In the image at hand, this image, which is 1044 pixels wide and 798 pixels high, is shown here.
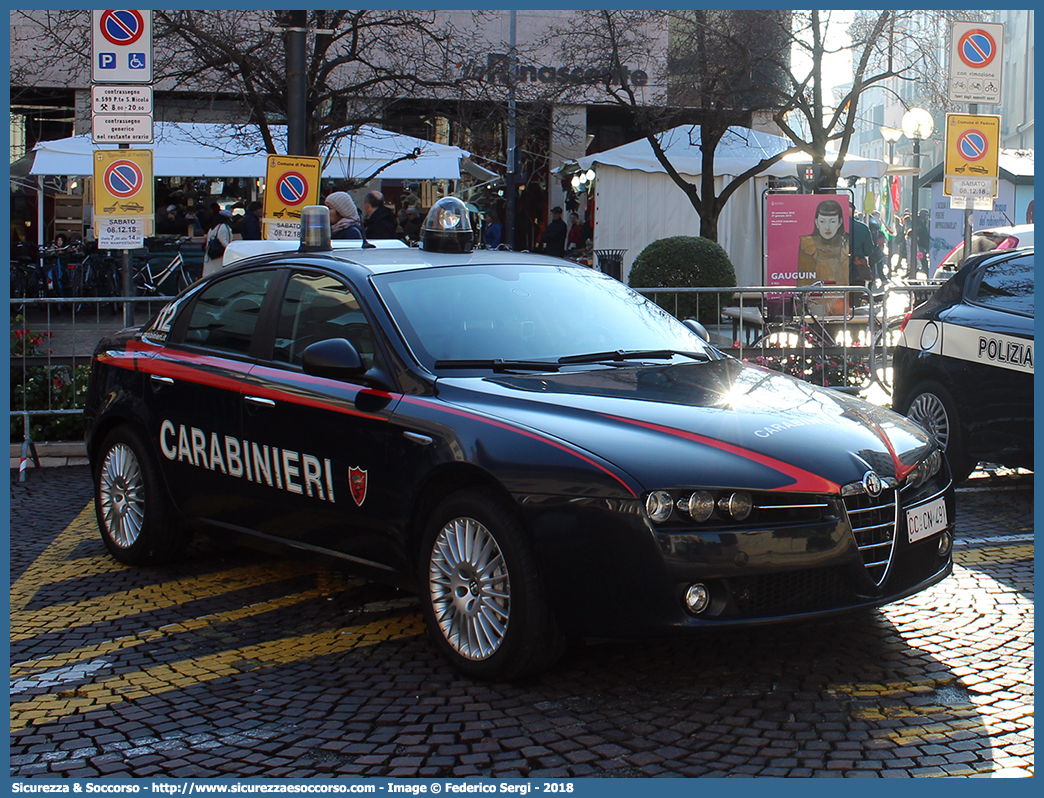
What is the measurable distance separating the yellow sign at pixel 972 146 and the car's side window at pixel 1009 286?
144 inches

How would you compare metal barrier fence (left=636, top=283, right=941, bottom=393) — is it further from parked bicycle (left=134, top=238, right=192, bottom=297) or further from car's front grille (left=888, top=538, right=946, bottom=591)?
parked bicycle (left=134, top=238, right=192, bottom=297)

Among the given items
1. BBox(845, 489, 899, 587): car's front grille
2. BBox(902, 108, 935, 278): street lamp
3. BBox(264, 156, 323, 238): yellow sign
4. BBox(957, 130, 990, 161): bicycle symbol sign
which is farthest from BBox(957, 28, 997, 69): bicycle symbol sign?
BBox(902, 108, 935, 278): street lamp

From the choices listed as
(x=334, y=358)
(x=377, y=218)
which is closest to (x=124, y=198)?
(x=377, y=218)

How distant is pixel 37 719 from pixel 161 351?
7.80 feet

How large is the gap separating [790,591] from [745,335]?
6974mm

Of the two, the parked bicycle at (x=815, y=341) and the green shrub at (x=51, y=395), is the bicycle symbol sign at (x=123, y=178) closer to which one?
the green shrub at (x=51, y=395)

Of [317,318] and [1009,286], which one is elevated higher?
[1009,286]

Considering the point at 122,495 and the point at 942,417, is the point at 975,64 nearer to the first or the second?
the point at 942,417

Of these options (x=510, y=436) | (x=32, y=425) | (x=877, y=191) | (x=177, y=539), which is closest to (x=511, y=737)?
(x=510, y=436)

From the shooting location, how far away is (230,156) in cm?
2077

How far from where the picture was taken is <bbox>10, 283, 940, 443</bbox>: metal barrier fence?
9.80 m

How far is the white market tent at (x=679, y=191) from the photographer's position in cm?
2170

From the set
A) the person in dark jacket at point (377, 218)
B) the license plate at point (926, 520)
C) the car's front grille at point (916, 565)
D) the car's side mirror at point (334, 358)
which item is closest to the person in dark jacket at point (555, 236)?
the person in dark jacket at point (377, 218)

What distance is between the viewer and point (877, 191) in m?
56.5
